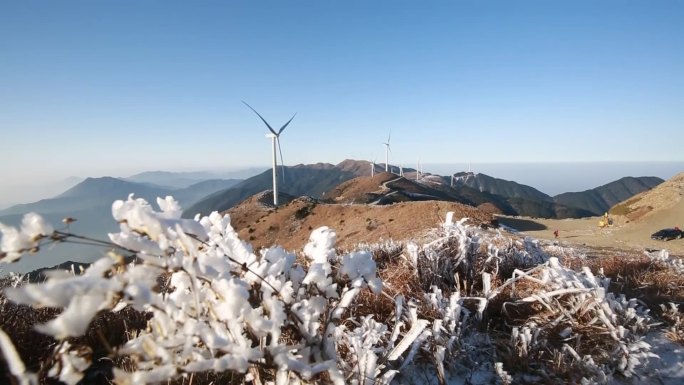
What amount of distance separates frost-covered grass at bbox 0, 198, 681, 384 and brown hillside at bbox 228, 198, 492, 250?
1776 centimetres

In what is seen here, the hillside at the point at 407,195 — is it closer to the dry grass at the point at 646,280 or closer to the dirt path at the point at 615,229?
the dirt path at the point at 615,229

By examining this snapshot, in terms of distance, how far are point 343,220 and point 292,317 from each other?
114 feet

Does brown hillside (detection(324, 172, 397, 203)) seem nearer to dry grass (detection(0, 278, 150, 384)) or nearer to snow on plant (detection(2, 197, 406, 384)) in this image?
dry grass (detection(0, 278, 150, 384))

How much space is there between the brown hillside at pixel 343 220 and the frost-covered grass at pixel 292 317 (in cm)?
1776

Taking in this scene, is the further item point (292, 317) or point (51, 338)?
point (51, 338)

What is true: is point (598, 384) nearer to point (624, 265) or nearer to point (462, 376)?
point (462, 376)

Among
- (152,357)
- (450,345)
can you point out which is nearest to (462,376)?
(450,345)

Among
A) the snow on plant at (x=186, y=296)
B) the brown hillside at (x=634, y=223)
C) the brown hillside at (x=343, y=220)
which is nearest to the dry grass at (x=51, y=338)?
the snow on plant at (x=186, y=296)

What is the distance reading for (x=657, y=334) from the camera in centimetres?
318

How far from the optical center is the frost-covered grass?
1.24 metres

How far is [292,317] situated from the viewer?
5.44ft

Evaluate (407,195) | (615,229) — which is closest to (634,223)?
(615,229)

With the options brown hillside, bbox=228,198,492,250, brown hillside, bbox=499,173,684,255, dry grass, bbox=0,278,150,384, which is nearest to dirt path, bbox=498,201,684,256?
brown hillside, bbox=499,173,684,255

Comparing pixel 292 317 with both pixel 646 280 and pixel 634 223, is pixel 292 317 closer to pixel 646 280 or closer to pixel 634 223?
pixel 646 280
